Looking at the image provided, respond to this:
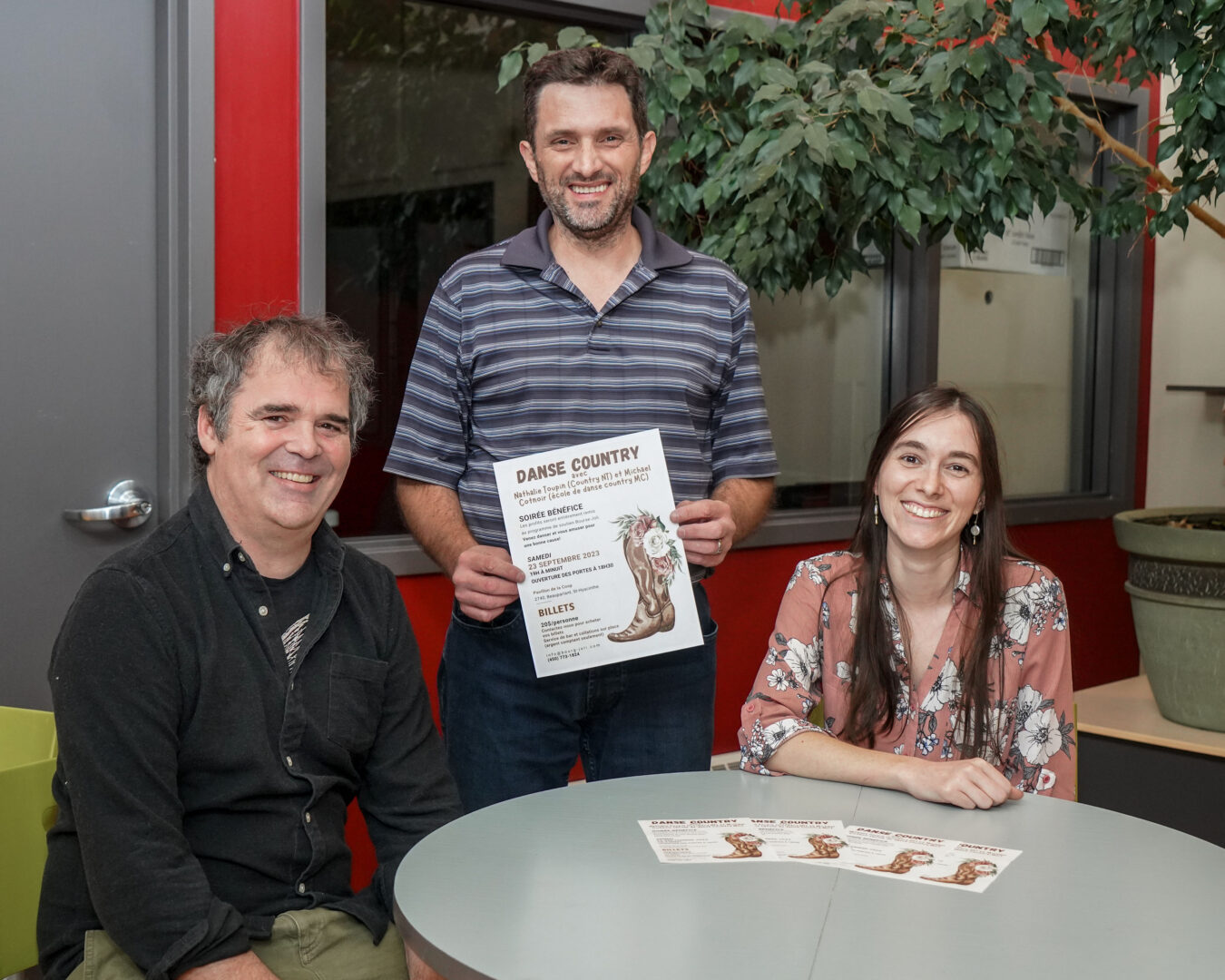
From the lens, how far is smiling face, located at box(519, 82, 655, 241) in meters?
2.32

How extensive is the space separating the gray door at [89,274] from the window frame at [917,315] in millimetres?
238

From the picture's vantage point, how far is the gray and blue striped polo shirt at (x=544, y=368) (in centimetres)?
234

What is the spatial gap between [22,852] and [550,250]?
1.27m

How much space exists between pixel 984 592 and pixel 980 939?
0.92 m

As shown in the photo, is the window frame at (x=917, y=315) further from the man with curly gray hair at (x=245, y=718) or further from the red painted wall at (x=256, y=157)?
the man with curly gray hair at (x=245, y=718)

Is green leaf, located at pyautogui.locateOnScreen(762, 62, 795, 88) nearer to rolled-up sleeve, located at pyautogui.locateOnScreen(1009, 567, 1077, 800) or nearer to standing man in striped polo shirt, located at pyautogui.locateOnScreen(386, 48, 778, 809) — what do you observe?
standing man in striped polo shirt, located at pyautogui.locateOnScreen(386, 48, 778, 809)

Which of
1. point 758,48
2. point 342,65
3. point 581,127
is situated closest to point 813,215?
point 758,48

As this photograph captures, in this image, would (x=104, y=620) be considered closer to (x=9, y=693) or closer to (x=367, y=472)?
(x=9, y=693)

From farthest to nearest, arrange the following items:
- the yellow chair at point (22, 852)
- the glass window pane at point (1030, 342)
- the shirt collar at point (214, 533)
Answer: the glass window pane at point (1030, 342), the yellow chair at point (22, 852), the shirt collar at point (214, 533)

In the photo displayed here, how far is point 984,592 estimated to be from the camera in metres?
2.17

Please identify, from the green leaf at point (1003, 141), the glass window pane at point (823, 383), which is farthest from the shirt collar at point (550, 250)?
the glass window pane at point (823, 383)

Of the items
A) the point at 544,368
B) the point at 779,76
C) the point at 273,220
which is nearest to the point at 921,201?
the point at 779,76

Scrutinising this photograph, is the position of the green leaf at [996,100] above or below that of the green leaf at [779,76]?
below

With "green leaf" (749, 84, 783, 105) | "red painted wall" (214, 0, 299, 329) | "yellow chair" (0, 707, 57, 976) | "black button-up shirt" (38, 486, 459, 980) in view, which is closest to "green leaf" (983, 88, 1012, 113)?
"green leaf" (749, 84, 783, 105)
